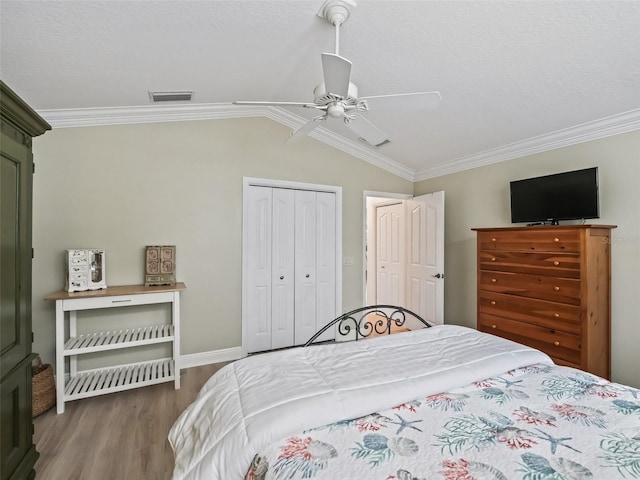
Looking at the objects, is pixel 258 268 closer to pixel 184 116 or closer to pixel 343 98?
pixel 184 116

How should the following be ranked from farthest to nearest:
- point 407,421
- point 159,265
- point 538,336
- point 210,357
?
point 210,357 → point 159,265 → point 538,336 → point 407,421

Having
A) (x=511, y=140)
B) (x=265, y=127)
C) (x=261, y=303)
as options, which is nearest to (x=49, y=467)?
(x=261, y=303)

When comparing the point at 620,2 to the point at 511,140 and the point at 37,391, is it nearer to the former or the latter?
the point at 511,140

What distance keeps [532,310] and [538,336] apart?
23 cm

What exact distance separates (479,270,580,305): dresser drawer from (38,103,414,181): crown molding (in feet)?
7.20

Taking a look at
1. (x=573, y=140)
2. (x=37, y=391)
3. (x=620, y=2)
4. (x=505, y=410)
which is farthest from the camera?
(x=573, y=140)

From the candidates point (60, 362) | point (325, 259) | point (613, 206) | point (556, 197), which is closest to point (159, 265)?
point (60, 362)

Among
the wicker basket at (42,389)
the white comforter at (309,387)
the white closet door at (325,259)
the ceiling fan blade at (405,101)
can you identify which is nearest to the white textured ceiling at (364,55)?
the ceiling fan blade at (405,101)

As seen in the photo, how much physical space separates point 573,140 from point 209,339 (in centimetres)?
420

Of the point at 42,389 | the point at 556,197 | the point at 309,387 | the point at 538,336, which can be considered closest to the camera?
the point at 309,387

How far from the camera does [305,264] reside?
3914 millimetres

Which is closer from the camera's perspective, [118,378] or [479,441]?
[479,441]

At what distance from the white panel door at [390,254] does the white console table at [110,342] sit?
3163mm

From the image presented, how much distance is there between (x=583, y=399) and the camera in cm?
128
